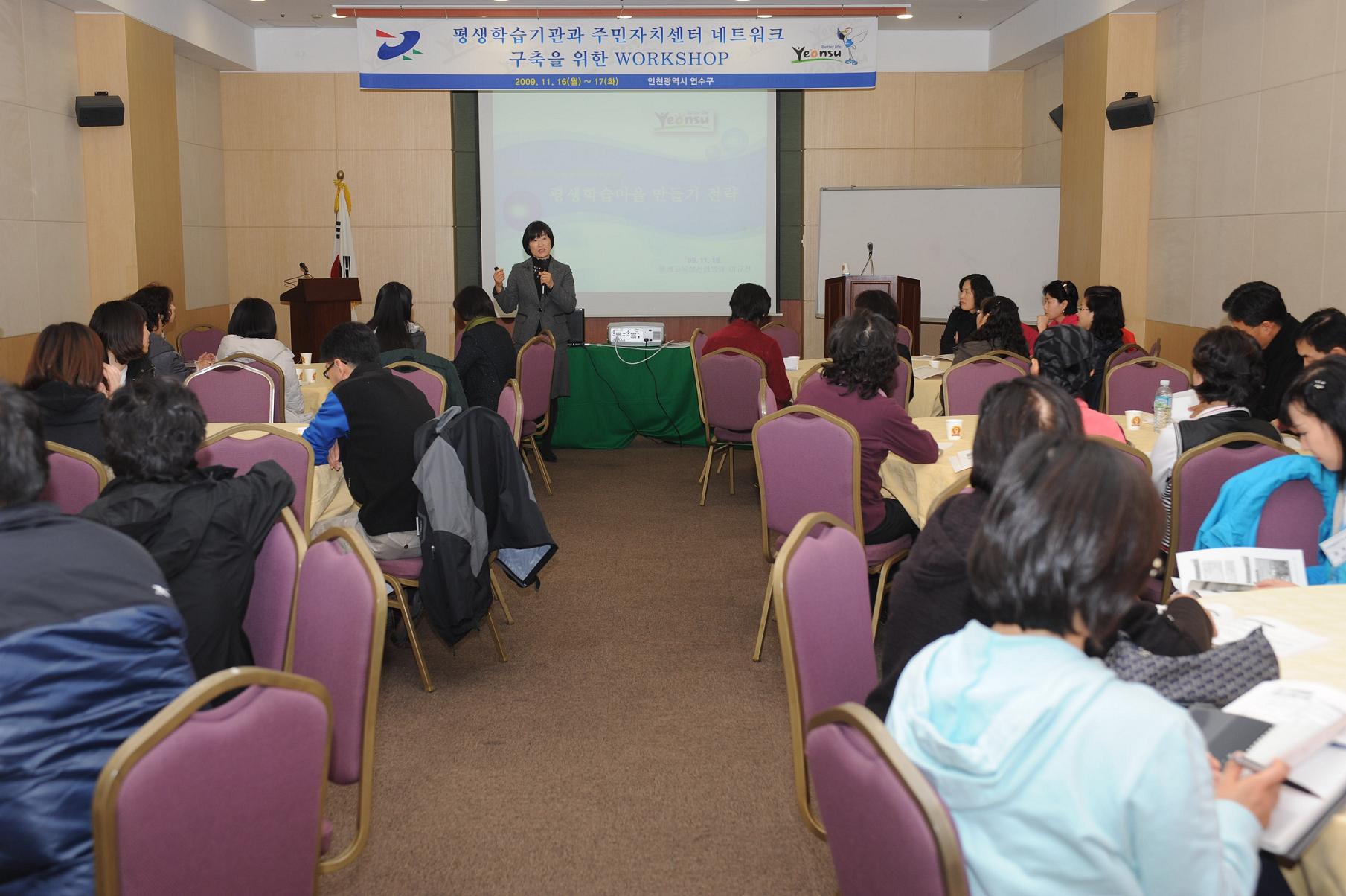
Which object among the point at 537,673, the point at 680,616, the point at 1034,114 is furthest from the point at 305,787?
the point at 1034,114

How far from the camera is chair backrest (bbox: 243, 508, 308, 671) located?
2576 millimetres

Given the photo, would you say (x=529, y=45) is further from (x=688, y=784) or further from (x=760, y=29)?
(x=688, y=784)

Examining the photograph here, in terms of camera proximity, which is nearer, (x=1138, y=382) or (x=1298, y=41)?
(x=1138, y=382)

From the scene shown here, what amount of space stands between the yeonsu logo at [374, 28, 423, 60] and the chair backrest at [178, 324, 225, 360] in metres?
2.73

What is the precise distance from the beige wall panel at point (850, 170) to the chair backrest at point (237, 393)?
6.38m

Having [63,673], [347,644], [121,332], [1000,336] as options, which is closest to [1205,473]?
[347,644]

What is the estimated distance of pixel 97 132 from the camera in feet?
27.0

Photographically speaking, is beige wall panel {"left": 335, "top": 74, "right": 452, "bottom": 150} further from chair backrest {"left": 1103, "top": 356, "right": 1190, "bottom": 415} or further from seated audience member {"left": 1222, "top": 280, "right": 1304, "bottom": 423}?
seated audience member {"left": 1222, "top": 280, "right": 1304, "bottom": 423}

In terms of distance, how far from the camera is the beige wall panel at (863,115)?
10375mm

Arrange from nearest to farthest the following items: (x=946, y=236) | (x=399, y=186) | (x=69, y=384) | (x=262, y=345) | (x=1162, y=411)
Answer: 1. (x=69, y=384)
2. (x=1162, y=411)
3. (x=262, y=345)
4. (x=946, y=236)
5. (x=399, y=186)

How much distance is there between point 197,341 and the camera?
8.60m

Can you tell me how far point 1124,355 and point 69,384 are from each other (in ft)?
15.8

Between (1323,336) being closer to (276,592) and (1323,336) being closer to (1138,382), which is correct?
(1138,382)

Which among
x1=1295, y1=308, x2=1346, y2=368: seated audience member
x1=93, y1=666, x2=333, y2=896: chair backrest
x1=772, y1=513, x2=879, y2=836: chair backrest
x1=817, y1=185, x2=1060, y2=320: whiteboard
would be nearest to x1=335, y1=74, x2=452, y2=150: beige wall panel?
x1=817, y1=185, x2=1060, y2=320: whiteboard
